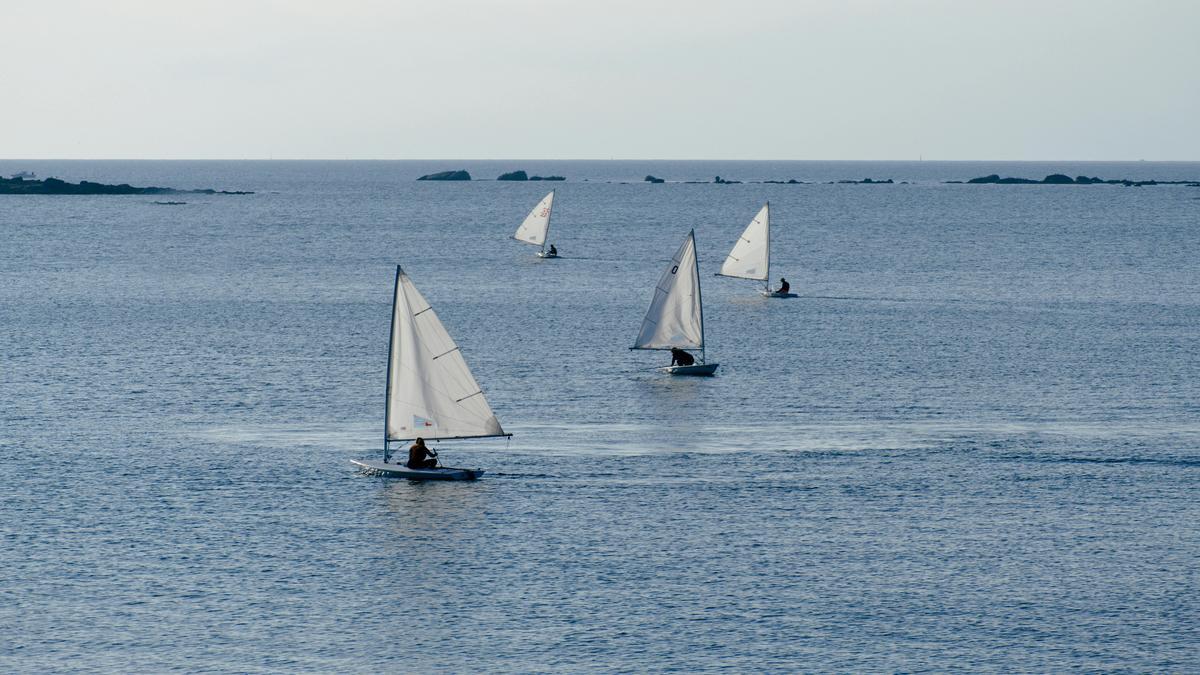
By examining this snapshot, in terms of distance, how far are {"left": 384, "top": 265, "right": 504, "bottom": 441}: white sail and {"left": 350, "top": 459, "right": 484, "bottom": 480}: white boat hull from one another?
5.96 feet

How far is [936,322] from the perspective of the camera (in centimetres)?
13062

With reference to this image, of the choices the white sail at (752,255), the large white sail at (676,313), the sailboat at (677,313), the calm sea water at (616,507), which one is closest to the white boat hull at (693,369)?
the sailboat at (677,313)

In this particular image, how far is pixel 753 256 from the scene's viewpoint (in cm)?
15488

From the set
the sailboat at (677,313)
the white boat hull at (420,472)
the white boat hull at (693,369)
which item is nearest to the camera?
the white boat hull at (420,472)

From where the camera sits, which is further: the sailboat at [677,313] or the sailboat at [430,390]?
the sailboat at [677,313]

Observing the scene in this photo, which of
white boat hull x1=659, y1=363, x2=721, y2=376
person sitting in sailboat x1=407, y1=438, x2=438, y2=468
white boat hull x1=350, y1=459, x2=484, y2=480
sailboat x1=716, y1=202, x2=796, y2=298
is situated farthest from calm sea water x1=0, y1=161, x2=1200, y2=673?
sailboat x1=716, y1=202, x2=796, y2=298

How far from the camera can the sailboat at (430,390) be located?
2869 inches

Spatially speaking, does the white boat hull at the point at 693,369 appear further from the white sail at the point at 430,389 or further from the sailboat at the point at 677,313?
the white sail at the point at 430,389

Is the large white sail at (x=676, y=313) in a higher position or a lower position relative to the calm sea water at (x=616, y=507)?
higher

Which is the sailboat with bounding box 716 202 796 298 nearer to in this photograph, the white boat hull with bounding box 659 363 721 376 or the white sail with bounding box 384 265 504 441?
the white boat hull with bounding box 659 363 721 376

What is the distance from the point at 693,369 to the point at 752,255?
5578cm

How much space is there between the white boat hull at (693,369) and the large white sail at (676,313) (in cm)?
165

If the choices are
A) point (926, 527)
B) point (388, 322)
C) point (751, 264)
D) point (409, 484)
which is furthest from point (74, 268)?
point (926, 527)

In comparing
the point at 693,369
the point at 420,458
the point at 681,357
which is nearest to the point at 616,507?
the point at 420,458
